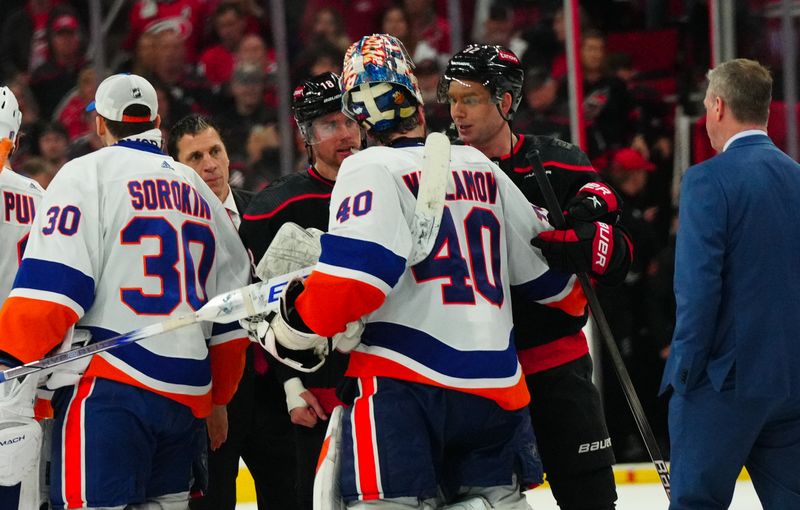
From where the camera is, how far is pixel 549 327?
3.15 meters

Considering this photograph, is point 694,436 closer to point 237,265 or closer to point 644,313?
point 237,265

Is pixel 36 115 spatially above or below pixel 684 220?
above

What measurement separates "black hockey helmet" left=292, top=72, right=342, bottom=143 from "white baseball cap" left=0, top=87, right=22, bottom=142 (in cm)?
73

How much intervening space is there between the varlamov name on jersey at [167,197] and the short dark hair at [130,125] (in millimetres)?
180

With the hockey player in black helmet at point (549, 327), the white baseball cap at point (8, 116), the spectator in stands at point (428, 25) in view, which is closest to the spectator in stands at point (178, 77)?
the spectator in stands at point (428, 25)

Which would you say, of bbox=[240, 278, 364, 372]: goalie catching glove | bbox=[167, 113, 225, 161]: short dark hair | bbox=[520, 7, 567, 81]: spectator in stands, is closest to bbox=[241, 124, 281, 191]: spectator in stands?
bbox=[520, 7, 567, 81]: spectator in stands

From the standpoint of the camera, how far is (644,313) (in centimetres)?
556

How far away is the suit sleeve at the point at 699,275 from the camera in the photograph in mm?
2930

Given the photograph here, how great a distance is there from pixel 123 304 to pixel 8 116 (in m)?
0.65

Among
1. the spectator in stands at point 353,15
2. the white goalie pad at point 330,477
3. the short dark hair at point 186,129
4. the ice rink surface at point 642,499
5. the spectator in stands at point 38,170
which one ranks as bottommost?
the ice rink surface at point 642,499

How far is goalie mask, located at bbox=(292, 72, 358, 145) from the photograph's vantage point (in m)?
3.52

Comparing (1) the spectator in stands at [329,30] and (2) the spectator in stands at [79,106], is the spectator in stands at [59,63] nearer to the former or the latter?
(2) the spectator in stands at [79,106]

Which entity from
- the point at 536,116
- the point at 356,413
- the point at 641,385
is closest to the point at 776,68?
the point at 536,116

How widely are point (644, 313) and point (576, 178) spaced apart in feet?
8.15
